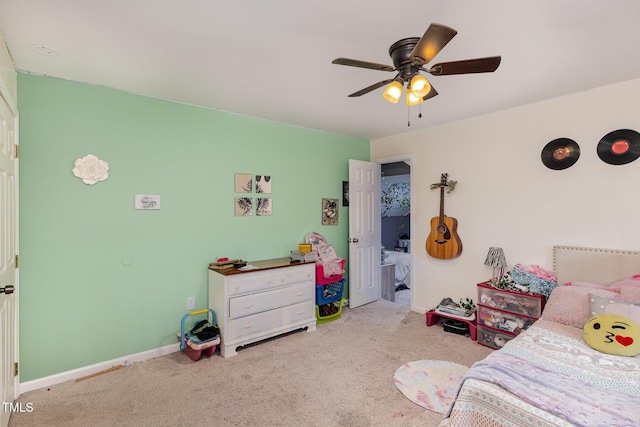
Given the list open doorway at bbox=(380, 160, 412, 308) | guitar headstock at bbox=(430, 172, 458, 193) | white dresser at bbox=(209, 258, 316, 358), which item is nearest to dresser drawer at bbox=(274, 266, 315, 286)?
white dresser at bbox=(209, 258, 316, 358)

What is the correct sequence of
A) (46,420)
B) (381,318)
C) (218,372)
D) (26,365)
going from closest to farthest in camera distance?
1. (46,420)
2. (26,365)
3. (218,372)
4. (381,318)

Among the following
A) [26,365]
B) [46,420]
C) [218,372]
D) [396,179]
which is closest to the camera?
[46,420]

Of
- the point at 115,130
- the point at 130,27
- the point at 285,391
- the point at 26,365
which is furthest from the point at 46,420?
the point at 130,27

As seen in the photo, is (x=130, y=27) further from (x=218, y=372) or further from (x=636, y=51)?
(x=636, y=51)

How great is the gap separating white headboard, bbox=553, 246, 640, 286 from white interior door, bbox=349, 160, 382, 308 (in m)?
2.18

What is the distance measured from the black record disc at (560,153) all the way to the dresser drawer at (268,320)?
282 centimetres

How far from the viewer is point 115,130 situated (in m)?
2.63

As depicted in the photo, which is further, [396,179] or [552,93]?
[396,179]

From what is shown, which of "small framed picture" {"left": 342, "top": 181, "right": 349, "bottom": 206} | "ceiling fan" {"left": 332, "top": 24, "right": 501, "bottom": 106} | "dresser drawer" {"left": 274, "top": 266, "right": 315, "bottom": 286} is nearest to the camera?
"ceiling fan" {"left": 332, "top": 24, "right": 501, "bottom": 106}

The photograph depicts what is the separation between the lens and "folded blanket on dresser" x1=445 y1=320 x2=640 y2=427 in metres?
1.28

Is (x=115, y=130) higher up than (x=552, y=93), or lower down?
lower down

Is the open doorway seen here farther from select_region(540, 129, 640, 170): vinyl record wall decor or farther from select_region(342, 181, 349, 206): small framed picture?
select_region(540, 129, 640, 170): vinyl record wall decor

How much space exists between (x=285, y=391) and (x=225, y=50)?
2475mm

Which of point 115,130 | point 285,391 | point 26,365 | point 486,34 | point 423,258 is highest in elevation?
point 486,34
